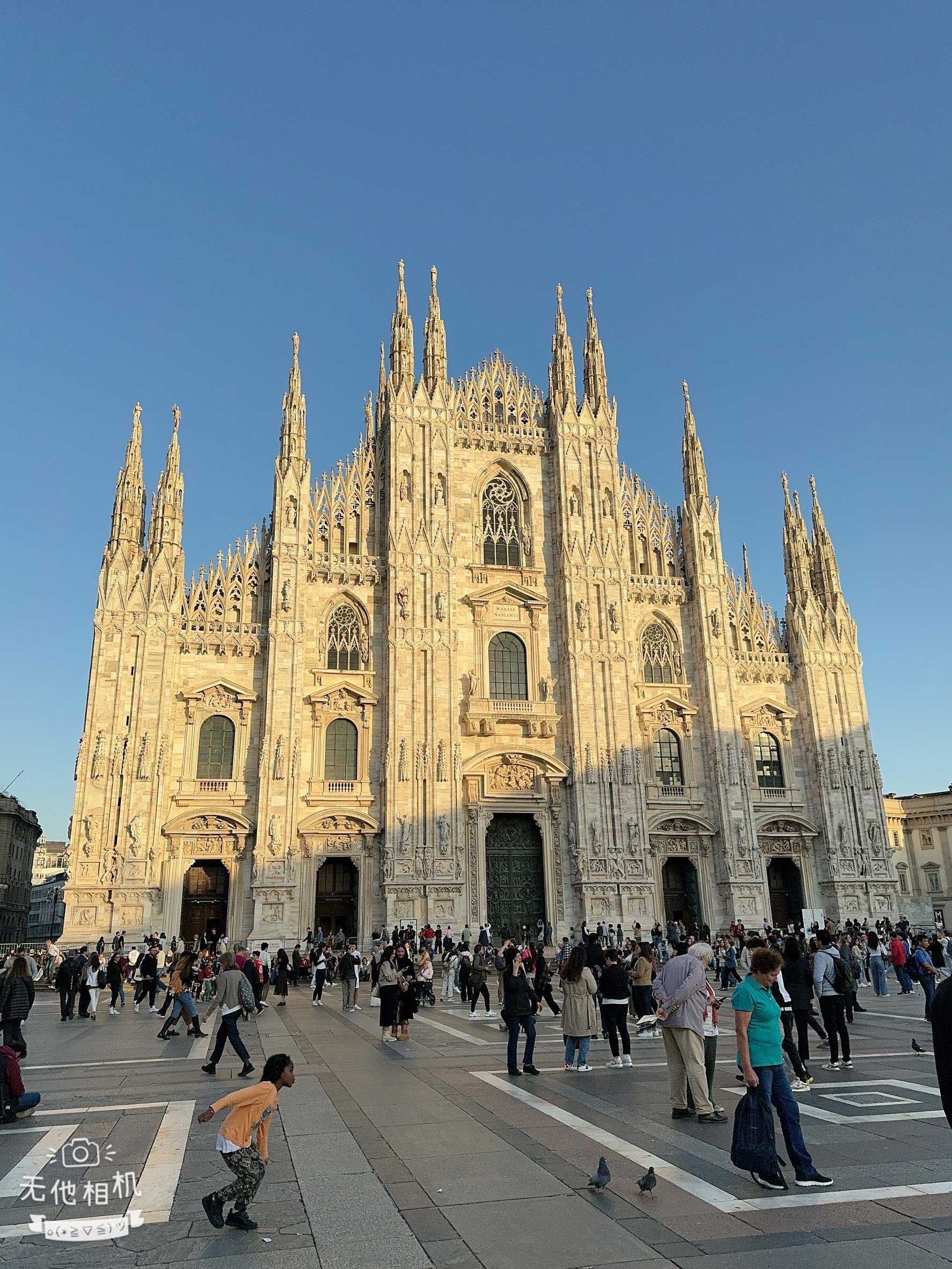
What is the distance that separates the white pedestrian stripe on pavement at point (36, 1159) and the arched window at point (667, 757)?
30158 mm

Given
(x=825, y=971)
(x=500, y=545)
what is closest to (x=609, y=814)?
(x=500, y=545)

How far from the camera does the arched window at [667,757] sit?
37.0 m

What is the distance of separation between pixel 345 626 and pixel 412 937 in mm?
12178

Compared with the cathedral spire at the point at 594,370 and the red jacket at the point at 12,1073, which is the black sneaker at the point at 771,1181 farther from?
the cathedral spire at the point at 594,370

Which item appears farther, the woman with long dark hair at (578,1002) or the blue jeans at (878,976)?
the blue jeans at (878,976)

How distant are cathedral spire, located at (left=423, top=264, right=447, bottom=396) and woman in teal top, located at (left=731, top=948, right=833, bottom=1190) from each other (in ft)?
110

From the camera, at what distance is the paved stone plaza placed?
558 centimetres

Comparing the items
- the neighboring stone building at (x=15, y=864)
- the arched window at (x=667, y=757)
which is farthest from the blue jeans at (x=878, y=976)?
the neighboring stone building at (x=15, y=864)

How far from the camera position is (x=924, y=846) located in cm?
6425

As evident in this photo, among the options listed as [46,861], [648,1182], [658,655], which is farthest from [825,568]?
[46,861]

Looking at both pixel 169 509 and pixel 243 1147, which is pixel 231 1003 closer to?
pixel 243 1147

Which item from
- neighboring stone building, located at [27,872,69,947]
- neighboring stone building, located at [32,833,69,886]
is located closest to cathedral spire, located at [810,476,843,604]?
neighboring stone building, located at [27,872,69,947]

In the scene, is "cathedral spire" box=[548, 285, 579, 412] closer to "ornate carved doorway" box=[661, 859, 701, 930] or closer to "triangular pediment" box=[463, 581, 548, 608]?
"triangular pediment" box=[463, 581, 548, 608]

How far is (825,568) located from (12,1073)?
38595 millimetres
